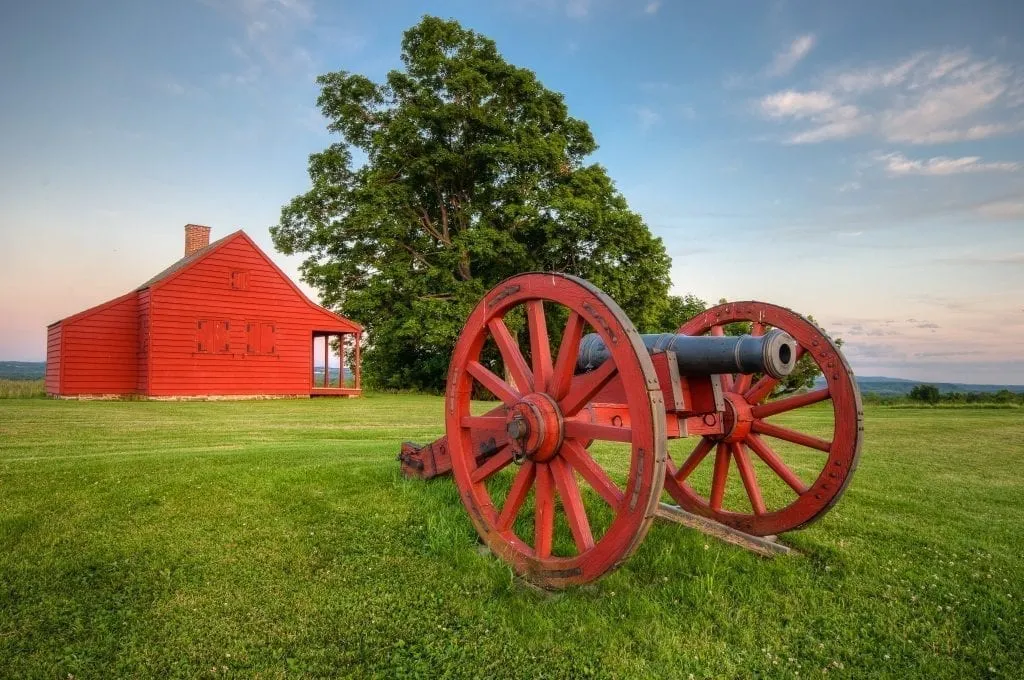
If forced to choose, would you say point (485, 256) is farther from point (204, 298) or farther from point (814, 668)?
point (814, 668)

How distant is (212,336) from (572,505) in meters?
23.8

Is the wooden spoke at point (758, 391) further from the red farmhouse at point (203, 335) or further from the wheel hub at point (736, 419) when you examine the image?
the red farmhouse at point (203, 335)

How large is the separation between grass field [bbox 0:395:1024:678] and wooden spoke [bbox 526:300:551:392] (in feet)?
4.34

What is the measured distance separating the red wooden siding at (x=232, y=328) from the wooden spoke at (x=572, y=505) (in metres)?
23.1

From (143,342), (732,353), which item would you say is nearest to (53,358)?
(143,342)

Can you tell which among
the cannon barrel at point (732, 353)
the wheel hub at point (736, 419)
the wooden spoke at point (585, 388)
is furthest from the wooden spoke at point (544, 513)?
the wheel hub at point (736, 419)

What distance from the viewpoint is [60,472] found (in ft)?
22.9

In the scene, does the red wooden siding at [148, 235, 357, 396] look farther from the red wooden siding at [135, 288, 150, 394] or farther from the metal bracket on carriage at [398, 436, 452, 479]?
the metal bracket on carriage at [398, 436, 452, 479]

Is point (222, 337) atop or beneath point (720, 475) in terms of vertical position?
atop

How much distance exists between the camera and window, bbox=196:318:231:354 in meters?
24.5

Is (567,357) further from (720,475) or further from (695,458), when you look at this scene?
(695,458)

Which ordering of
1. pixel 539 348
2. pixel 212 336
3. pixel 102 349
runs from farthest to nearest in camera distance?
pixel 212 336
pixel 102 349
pixel 539 348

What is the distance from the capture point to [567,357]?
4121 millimetres

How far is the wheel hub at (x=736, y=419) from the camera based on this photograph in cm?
529
